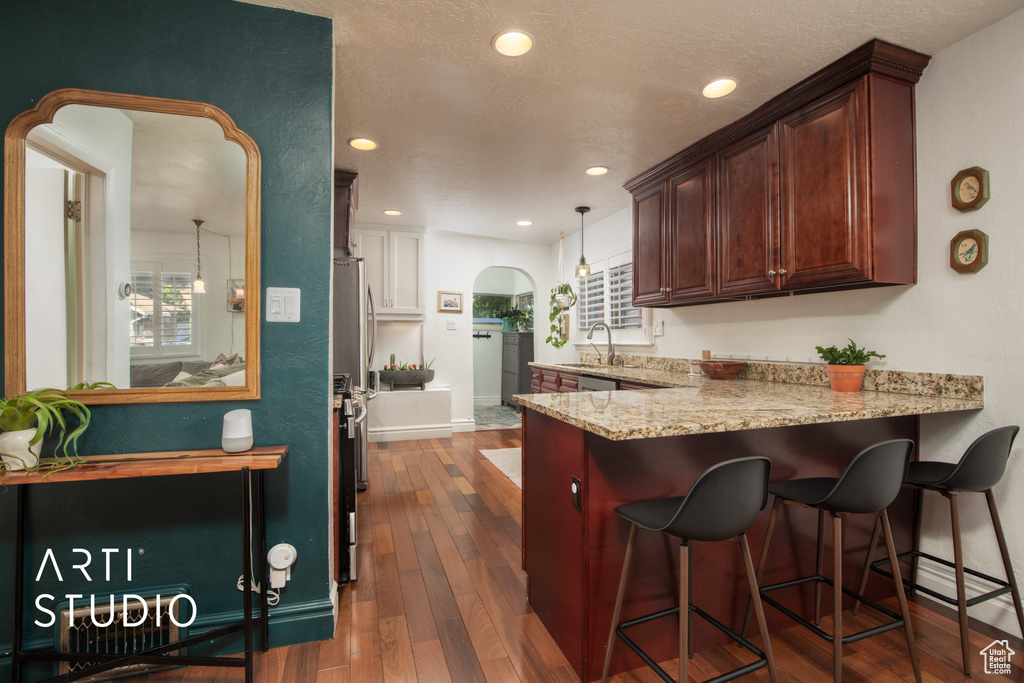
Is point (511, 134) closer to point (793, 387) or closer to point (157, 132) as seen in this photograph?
point (157, 132)

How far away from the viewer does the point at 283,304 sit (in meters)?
1.81

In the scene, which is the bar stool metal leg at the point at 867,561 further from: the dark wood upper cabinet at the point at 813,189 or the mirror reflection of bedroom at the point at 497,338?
the mirror reflection of bedroom at the point at 497,338

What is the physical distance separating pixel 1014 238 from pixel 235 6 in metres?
3.07

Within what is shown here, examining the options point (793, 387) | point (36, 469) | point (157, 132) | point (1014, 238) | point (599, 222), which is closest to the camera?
point (36, 469)

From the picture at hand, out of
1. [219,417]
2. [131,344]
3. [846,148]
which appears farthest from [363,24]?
[846,148]

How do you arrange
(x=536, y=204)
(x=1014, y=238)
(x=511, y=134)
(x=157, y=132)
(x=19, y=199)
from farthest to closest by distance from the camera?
(x=536, y=204) < (x=511, y=134) < (x=1014, y=238) < (x=157, y=132) < (x=19, y=199)

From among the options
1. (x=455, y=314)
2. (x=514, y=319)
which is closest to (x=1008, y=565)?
(x=455, y=314)

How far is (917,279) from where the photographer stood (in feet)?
7.04

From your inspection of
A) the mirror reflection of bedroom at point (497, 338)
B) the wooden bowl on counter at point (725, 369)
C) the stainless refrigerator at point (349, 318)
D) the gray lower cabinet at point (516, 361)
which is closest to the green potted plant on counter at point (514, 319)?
the mirror reflection of bedroom at point (497, 338)

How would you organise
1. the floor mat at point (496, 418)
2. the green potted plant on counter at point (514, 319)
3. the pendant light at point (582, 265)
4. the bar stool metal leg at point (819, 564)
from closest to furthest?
the bar stool metal leg at point (819, 564)
the pendant light at point (582, 265)
the floor mat at point (496, 418)
the green potted plant on counter at point (514, 319)

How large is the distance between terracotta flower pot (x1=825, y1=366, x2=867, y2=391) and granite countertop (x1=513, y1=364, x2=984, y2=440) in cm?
5

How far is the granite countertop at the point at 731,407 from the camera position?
1.42 meters

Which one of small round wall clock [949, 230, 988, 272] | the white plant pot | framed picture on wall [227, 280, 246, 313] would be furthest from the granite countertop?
the white plant pot

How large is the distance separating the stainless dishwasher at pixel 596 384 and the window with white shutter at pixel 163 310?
8.39ft
